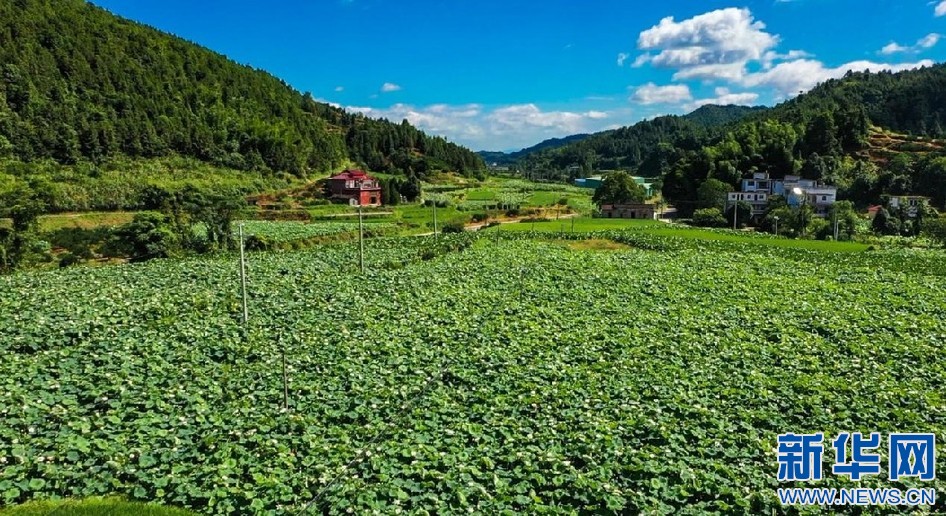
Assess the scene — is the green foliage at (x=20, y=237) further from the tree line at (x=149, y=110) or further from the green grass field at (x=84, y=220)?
the tree line at (x=149, y=110)

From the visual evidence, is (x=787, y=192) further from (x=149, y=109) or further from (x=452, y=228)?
(x=149, y=109)

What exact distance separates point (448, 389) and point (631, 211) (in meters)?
68.2

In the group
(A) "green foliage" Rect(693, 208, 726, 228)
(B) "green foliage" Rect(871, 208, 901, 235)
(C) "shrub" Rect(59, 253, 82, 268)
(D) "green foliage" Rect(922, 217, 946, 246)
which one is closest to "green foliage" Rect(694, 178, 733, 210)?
(A) "green foliage" Rect(693, 208, 726, 228)

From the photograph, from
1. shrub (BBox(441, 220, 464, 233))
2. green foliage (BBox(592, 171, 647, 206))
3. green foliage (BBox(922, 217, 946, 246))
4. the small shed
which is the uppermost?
green foliage (BBox(592, 171, 647, 206))

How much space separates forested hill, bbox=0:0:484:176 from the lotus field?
2686 inches

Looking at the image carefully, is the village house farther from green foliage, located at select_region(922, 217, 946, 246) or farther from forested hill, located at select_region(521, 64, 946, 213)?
green foliage, located at select_region(922, 217, 946, 246)

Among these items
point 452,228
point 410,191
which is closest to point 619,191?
point 410,191

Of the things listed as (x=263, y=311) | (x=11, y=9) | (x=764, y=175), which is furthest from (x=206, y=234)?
(x=11, y=9)

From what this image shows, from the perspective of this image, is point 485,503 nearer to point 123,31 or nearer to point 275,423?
point 275,423

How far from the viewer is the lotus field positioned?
324 inches

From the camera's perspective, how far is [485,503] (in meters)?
7.73

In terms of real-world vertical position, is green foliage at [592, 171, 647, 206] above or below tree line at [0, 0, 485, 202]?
below

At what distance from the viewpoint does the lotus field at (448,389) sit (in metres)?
8.22

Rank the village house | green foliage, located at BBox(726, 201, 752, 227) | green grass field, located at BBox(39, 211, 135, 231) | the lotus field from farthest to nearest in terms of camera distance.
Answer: the village house, green foliage, located at BBox(726, 201, 752, 227), green grass field, located at BBox(39, 211, 135, 231), the lotus field
